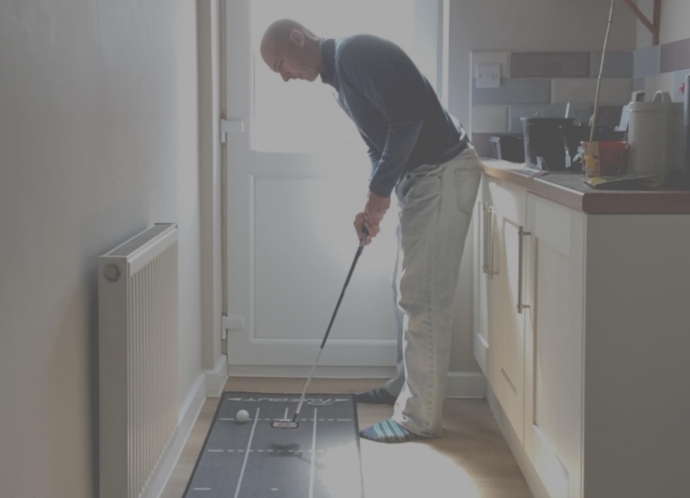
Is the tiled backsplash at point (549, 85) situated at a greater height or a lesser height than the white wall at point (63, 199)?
greater

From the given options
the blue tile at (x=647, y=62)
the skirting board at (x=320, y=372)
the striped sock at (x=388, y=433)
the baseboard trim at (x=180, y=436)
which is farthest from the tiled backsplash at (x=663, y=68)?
the baseboard trim at (x=180, y=436)

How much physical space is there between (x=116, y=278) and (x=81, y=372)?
21cm

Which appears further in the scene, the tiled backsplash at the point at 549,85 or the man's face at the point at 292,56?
the tiled backsplash at the point at 549,85

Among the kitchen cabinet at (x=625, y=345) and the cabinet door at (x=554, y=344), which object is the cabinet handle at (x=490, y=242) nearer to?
the cabinet door at (x=554, y=344)

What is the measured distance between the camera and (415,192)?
10.1 feet

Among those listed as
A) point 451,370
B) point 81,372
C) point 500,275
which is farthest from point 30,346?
point 451,370

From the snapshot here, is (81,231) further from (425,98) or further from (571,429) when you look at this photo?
(425,98)

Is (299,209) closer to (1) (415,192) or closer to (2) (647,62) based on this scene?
(1) (415,192)

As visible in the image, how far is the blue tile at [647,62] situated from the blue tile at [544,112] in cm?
22

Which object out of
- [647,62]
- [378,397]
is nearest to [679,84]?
[647,62]

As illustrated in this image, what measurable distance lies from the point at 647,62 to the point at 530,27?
0.44m

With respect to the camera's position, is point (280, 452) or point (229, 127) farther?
point (229, 127)

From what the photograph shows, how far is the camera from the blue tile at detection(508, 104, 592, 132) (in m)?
3.41

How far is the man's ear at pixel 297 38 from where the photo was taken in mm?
2973
